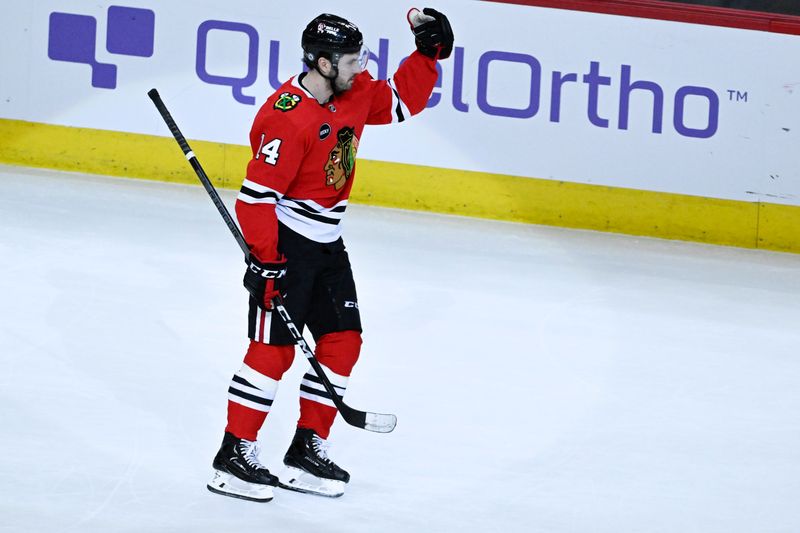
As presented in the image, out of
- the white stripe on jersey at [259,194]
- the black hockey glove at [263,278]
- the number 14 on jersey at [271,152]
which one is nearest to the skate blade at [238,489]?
the black hockey glove at [263,278]

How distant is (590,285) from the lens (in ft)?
Result: 19.5

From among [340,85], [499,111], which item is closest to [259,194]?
[340,85]

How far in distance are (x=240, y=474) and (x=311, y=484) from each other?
0.67 feet

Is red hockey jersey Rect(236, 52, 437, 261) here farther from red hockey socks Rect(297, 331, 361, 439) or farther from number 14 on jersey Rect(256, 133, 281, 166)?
red hockey socks Rect(297, 331, 361, 439)

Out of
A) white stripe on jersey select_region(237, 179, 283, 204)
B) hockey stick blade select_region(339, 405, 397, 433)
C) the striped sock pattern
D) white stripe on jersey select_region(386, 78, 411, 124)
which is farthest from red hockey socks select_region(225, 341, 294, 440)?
white stripe on jersey select_region(386, 78, 411, 124)

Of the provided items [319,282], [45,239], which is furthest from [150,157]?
[319,282]

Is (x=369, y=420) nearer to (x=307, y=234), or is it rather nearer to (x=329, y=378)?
(x=329, y=378)

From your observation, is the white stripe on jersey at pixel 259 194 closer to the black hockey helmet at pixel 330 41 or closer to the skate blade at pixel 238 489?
the black hockey helmet at pixel 330 41

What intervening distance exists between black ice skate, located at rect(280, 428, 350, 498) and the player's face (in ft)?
3.04

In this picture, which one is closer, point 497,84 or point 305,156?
point 305,156

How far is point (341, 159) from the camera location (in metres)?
3.58

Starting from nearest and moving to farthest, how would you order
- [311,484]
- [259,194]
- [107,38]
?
[259,194] < [311,484] < [107,38]

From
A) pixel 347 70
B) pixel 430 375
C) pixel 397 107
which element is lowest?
pixel 430 375

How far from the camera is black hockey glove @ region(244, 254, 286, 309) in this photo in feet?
11.3
